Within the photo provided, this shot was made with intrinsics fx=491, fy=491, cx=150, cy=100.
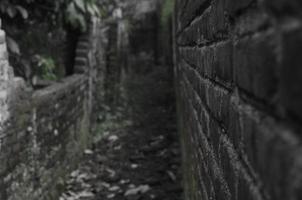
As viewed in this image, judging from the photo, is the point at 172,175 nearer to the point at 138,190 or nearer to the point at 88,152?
the point at 138,190

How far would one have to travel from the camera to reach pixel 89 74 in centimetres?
877

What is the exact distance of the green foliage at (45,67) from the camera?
24.2ft

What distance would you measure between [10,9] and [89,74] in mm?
2309

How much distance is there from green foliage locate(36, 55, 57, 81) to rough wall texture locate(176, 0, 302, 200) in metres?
5.89

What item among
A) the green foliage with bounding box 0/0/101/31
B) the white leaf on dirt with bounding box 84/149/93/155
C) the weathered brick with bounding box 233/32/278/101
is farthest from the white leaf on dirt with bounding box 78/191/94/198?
the weathered brick with bounding box 233/32/278/101

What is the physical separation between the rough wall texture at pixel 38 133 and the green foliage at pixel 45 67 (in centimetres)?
44

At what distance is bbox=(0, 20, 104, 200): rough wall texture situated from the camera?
416 cm

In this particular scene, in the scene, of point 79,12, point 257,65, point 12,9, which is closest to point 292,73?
point 257,65

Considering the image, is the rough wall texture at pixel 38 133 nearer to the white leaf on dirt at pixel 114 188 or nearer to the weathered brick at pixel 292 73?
the white leaf on dirt at pixel 114 188

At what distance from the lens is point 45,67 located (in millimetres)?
7488

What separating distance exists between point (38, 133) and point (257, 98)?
4.31 m

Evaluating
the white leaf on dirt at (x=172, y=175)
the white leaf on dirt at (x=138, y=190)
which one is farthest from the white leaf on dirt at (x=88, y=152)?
the white leaf on dirt at (x=138, y=190)

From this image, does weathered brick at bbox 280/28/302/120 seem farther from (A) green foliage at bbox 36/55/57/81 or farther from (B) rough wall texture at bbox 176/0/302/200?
(A) green foliage at bbox 36/55/57/81

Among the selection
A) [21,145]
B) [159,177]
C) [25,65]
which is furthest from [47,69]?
[21,145]
